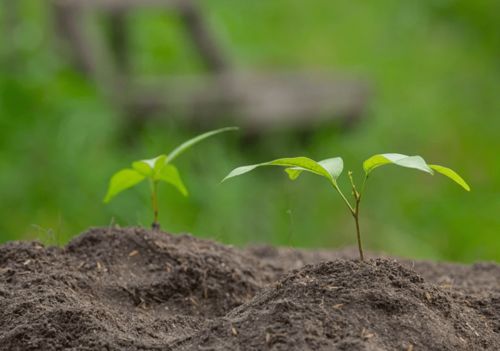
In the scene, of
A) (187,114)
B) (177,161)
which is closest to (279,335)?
(177,161)

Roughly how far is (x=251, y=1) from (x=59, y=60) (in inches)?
122

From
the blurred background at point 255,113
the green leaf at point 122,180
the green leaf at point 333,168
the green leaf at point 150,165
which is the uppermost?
the green leaf at point 333,168

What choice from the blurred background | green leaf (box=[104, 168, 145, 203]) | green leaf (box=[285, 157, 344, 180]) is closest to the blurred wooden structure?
the blurred background

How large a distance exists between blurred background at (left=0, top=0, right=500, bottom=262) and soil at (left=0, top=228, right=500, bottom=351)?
4.01ft

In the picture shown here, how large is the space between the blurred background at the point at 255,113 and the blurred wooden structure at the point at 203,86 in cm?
1

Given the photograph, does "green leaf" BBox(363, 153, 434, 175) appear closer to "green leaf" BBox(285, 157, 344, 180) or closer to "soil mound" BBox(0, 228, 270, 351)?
"green leaf" BBox(285, 157, 344, 180)

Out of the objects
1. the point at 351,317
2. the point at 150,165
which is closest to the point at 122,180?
the point at 150,165

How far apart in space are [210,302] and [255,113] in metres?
Answer: 3.63

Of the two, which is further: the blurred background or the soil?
the blurred background

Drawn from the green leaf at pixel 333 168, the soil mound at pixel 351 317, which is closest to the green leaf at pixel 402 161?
the green leaf at pixel 333 168

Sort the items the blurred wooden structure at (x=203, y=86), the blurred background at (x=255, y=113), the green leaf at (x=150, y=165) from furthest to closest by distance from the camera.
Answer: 1. the blurred wooden structure at (x=203, y=86)
2. the blurred background at (x=255, y=113)
3. the green leaf at (x=150, y=165)

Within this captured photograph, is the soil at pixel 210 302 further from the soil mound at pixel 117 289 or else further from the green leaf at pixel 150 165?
the green leaf at pixel 150 165

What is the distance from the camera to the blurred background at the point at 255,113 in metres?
4.44

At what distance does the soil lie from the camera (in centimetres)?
148
